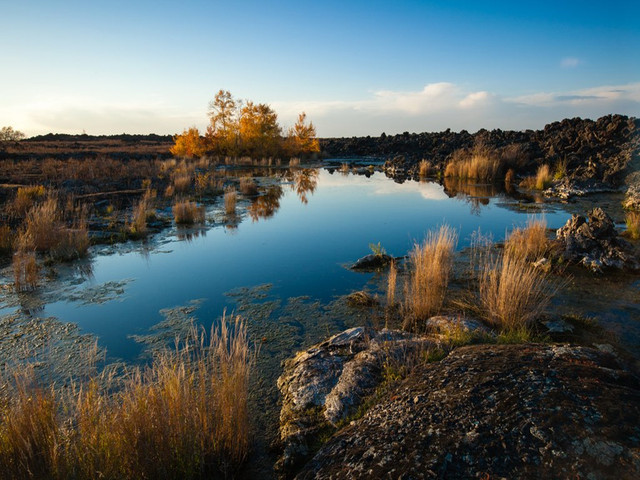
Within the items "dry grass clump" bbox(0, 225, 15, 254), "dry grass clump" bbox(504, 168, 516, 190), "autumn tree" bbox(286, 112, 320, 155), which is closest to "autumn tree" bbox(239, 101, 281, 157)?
"autumn tree" bbox(286, 112, 320, 155)

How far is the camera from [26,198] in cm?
1212

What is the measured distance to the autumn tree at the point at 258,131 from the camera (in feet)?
132

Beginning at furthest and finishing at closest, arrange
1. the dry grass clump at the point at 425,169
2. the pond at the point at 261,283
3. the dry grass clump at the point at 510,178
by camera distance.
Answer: the dry grass clump at the point at 425,169, the dry grass clump at the point at 510,178, the pond at the point at 261,283

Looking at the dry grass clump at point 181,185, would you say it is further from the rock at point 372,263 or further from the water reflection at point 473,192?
the water reflection at point 473,192

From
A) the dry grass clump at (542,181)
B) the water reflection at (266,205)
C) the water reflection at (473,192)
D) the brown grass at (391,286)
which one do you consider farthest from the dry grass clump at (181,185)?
the dry grass clump at (542,181)

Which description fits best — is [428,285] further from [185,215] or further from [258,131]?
[258,131]

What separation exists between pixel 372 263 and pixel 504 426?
613 centimetres

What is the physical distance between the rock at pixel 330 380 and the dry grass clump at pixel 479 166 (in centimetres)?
2171

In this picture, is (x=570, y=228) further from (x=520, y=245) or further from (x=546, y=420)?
(x=546, y=420)

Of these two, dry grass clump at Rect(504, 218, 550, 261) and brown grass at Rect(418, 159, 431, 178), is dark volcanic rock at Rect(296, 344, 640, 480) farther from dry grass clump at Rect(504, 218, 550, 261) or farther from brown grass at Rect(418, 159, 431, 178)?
brown grass at Rect(418, 159, 431, 178)

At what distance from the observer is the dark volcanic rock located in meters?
1.81

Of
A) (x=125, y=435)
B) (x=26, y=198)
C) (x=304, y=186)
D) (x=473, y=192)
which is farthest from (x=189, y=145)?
(x=125, y=435)

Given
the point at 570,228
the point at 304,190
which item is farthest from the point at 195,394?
the point at 304,190

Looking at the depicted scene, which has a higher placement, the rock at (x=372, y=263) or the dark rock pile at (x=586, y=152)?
the dark rock pile at (x=586, y=152)
